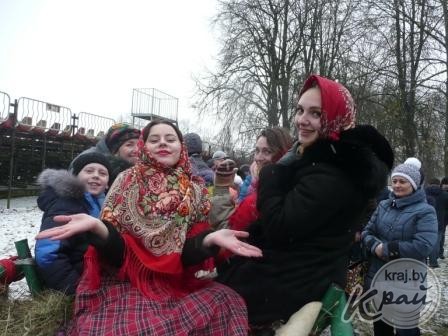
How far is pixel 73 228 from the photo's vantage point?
160 cm

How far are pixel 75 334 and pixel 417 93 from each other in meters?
13.7

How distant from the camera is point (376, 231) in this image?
152 inches

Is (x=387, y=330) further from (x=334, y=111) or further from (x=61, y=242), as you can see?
(x=61, y=242)

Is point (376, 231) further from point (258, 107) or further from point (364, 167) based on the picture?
point (258, 107)

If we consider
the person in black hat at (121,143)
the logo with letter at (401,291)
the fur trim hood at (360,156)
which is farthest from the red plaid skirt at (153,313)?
the logo with letter at (401,291)

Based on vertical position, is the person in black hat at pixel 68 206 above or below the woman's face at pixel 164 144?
below

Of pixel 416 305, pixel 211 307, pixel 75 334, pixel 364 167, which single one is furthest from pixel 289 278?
pixel 416 305

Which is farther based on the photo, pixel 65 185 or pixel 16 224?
pixel 16 224

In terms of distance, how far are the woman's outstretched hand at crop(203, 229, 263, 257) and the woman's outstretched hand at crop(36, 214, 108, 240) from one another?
0.46m

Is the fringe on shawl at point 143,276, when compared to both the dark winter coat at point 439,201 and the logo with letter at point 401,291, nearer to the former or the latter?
the logo with letter at point 401,291

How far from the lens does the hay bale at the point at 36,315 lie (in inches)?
70.3

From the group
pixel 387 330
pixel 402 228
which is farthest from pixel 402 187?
pixel 387 330

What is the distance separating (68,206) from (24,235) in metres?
6.07

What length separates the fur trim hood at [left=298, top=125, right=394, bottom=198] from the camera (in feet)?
5.61
